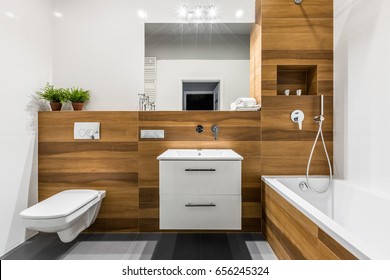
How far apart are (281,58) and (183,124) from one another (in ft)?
3.51

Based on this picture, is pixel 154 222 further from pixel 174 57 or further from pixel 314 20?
pixel 314 20

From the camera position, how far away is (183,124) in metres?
2.36

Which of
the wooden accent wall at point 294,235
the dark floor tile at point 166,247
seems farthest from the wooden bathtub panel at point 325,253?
the dark floor tile at point 166,247

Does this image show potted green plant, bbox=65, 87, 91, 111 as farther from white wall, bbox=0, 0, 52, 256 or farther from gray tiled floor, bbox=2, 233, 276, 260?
gray tiled floor, bbox=2, 233, 276, 260

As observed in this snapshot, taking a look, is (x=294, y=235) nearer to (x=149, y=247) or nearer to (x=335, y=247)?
(x=335, y=247)

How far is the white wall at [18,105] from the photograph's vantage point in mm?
1938

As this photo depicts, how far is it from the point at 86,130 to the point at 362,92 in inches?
91.2

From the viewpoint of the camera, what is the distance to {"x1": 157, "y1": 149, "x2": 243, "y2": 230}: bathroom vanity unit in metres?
1.87

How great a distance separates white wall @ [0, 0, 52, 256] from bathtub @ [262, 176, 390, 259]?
2049mm

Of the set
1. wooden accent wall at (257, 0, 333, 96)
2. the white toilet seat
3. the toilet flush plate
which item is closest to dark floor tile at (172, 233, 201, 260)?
the white toilet seat

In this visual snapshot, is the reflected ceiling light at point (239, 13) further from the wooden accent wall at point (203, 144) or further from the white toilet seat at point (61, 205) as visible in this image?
the white toilet seat at point (61, 205)

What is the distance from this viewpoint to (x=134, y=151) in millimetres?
2361
